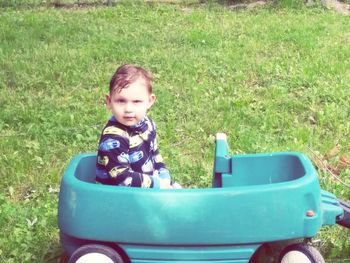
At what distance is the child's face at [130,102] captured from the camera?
2889 millimetres

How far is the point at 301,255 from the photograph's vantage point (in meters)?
2.62

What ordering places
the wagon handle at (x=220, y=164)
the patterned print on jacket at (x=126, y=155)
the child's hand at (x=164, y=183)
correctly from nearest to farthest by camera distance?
the patterned print on jacket at (x=126, y=155)
the child's hand at (x=164, y=183)
the wagon handle at (x=220, y=164)

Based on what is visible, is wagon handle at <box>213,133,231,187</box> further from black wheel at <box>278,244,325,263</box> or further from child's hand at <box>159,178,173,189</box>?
black wheel at <box>278,244,325,263</box>

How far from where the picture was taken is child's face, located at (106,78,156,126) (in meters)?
2.89

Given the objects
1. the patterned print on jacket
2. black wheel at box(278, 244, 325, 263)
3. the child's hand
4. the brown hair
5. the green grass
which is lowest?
the green grass

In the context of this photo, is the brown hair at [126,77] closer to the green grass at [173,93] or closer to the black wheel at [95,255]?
the black wheel at [95,255]

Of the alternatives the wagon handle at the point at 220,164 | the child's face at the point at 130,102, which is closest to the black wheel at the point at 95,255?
the child's face at the point at 130,102

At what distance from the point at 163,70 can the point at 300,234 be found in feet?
12.8

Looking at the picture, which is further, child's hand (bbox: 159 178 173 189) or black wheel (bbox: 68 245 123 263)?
child's hand (bbox: 159 178 173 189)

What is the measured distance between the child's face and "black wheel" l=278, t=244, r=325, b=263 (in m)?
0.86

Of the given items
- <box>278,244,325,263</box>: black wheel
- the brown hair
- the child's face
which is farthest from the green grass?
the brown hair

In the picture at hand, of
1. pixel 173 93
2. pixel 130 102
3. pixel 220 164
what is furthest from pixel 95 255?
pixel 173 93

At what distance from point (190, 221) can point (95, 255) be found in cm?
40

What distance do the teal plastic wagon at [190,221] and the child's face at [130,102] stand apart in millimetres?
388
